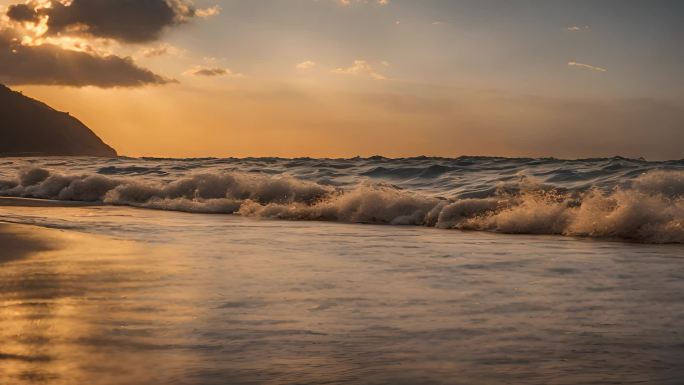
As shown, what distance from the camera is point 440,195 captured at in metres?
15.5

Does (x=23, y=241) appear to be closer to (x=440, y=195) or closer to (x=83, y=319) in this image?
(x=83, y=319)

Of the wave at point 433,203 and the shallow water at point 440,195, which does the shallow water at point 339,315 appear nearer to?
the wave at point 433,203

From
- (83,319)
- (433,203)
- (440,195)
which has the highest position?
(440,195)

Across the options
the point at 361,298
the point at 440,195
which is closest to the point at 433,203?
the point at 440,195

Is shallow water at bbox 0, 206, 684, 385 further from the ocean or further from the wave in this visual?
the wave

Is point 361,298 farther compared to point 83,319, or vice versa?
point 361,298

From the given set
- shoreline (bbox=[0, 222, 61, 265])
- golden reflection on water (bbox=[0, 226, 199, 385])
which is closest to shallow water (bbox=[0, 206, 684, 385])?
golden reflection on water (bbox=[0, 226, 199, 385])

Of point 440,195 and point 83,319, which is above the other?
point 440,195

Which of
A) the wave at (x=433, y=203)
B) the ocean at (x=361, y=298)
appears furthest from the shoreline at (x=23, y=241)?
the wave at (x=433, y=203)

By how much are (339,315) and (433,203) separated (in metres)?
8.61

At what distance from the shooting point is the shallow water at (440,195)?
1000 centimetres

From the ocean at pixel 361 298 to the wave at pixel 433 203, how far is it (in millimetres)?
42

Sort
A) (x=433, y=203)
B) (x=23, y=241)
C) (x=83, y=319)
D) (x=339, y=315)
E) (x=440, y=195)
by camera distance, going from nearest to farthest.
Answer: (x=83, y=319) < (x=339, y=315) < (x=23, y=241) < (x=433, y=203) < (x=440, y=195)

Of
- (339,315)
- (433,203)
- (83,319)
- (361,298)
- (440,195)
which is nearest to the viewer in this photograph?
(83,319)
